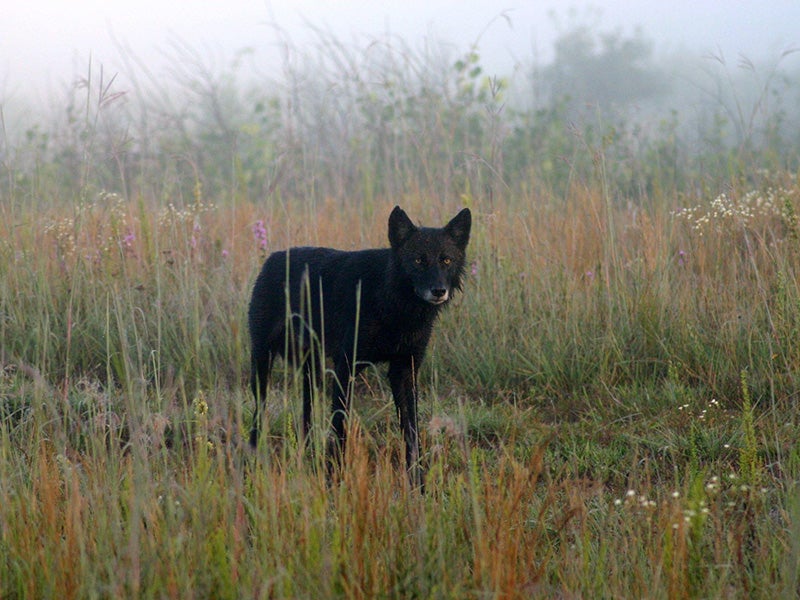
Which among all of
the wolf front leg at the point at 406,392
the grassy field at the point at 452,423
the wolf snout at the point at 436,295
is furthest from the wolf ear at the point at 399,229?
the grassy field at the point at 452,423

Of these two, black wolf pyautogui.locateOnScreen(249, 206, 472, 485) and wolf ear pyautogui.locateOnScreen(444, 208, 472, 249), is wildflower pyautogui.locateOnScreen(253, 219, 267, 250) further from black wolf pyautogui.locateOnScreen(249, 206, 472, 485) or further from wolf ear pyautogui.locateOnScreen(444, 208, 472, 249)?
wolf ear pyautogui.locateOnScreen(444, 208, 472, 249)

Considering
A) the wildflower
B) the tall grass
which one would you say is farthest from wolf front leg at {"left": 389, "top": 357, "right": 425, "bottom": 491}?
the wildflower

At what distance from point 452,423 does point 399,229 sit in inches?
81.4

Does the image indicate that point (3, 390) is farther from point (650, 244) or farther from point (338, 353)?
point (650, 244)

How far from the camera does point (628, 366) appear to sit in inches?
197

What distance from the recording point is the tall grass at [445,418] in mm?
2420

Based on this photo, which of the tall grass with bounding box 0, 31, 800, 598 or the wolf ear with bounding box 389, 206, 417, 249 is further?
the wolf ear with bounding box 389, 206, 417, 249

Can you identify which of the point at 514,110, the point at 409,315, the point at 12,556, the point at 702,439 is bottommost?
the point at 702,439

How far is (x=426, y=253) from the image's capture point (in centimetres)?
420

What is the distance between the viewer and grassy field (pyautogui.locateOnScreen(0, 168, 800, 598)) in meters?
2.41

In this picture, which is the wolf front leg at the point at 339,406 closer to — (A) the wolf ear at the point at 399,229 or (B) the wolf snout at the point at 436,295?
(B) the wolf snout at the point at 436,295

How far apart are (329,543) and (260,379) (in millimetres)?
2318

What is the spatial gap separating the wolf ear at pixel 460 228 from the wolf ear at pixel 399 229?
7.8 inches

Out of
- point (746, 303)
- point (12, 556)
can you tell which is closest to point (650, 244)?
point (746, 303)
